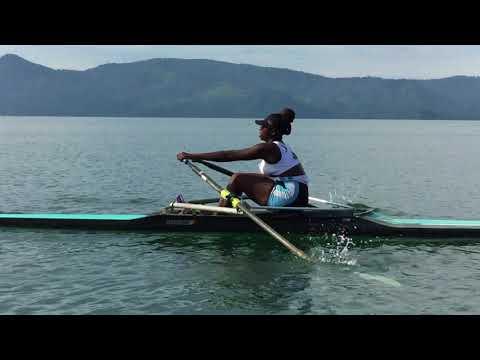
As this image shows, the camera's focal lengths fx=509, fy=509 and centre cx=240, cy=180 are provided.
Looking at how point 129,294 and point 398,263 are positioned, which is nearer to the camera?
point 129,294

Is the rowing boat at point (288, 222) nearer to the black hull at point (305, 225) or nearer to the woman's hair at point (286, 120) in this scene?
the black hull at point (305, 225)

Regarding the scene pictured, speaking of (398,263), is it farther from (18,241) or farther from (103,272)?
(18,241)

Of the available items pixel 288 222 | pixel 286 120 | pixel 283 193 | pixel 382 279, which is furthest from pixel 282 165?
pixel 382 279

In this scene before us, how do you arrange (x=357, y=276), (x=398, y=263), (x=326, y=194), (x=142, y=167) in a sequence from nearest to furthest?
(x=357, y=276) → (x=398, y=263) → (x=326, y=194) → (x=142, y=167)

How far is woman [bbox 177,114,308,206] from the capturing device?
11.7 metres

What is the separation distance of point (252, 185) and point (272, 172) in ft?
1.95

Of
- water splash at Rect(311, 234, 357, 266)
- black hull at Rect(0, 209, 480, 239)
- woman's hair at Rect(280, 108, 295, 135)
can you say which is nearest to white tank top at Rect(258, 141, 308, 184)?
woman's hair at Rect(280, 108, 295, 135)

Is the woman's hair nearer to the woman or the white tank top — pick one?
the woman

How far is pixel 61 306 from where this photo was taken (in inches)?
337

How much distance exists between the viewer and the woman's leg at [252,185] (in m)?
12.1

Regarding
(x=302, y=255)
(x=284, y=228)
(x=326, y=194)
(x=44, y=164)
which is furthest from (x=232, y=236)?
(x=44, y=164)

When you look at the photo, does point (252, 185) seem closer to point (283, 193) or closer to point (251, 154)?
point (283, 193)

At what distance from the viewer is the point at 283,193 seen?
12.1m

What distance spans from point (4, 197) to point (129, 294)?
50.9 feet
